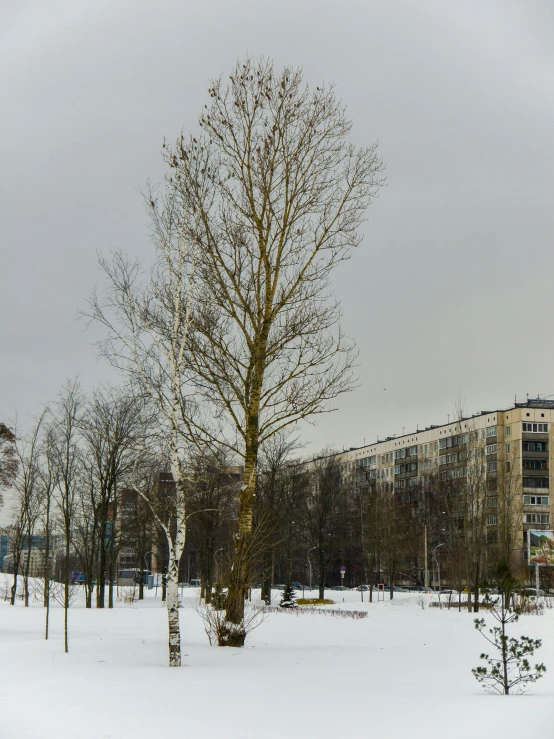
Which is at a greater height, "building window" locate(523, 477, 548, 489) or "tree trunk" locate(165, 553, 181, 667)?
"building window" locate(523, 477, 548, 489)

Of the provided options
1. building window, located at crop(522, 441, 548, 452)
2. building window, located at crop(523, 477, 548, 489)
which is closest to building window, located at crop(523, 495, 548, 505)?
building window, located at crop(523, 477, 548, 489)

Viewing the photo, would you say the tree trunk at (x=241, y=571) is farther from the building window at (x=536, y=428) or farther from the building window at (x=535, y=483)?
the building window at (x=536, y=428)

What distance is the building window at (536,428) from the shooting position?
9781cm

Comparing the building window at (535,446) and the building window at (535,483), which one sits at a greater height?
the building window at (535,446)

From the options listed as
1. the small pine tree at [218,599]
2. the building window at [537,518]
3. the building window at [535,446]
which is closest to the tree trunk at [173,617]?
the small pine tree at [218,599]

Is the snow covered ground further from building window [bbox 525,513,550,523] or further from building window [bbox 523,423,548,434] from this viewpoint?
building window [bbox 523,423,548,434]

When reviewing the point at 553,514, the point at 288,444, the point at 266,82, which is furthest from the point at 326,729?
the point at 553,514

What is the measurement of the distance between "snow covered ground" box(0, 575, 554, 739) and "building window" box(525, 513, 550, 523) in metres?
74.3

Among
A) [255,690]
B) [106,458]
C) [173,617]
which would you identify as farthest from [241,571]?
[106,458]

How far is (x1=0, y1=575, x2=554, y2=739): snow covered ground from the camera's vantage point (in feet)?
32.5

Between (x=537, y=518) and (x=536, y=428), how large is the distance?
397 inches

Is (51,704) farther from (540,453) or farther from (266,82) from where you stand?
(540,453)

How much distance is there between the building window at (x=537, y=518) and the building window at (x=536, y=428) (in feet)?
30.2

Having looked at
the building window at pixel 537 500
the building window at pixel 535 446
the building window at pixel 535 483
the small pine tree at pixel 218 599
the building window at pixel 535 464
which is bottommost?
the small pine tree at pixel 218 599
